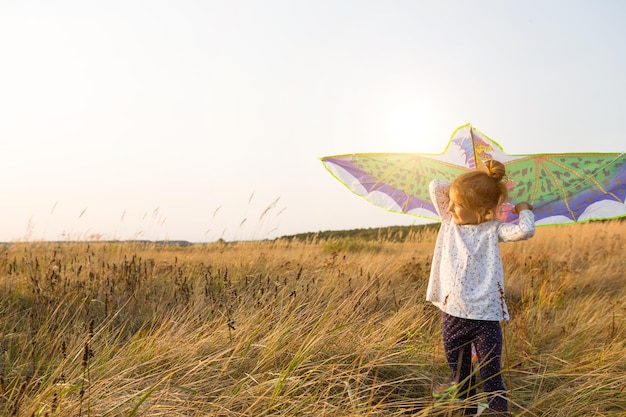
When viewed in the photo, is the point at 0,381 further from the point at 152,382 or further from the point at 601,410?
the point at 601,410

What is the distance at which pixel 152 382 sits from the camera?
9.19 feet

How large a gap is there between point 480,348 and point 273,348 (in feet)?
4.34

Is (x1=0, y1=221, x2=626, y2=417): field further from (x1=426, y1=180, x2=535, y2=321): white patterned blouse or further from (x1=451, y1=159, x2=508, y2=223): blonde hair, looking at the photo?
(x1=451, y1=159, x2=508, y2=223): blonde hair

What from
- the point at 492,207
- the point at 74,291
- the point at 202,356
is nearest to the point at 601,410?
the point at 492,207

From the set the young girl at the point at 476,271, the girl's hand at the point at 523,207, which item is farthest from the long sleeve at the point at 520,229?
the girl's hand at the point at 523,207

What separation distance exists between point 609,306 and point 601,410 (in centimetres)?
293

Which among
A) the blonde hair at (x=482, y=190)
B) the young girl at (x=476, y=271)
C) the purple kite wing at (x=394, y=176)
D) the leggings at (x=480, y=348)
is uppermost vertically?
the purple kite wing at (x=394, y=176)

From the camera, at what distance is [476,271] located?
3.16 meters

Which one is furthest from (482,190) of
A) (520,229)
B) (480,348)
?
(480,348)

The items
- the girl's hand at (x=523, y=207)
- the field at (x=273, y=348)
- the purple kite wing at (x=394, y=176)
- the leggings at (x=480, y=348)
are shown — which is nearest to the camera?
the field at (x=273, y=348)

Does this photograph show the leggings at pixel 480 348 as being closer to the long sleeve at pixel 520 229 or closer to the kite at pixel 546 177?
the long sleeve at pixel 520 229

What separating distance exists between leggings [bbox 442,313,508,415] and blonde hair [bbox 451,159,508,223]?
695 millimetres

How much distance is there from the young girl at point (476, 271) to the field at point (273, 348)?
20 cm

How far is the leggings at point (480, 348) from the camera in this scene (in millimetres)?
2977
